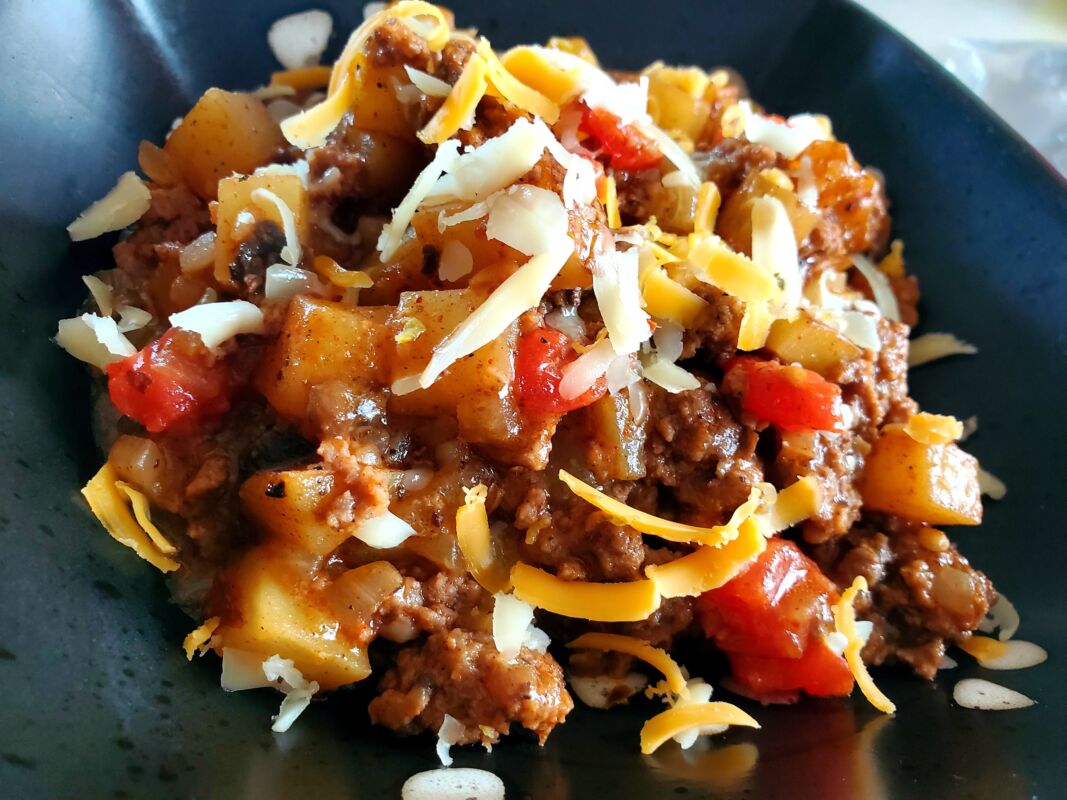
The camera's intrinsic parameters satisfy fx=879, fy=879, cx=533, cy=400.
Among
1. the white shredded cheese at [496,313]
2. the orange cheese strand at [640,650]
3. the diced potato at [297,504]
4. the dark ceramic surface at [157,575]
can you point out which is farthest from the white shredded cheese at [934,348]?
the diced potato at [297,504]

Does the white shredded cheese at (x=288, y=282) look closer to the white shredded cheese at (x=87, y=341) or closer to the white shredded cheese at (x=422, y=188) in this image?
the white shredded cheese at (x=422, y=188)

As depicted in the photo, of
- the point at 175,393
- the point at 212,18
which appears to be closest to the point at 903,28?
the point at 212,18

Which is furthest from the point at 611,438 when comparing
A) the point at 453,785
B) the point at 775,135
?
the point at 775,135

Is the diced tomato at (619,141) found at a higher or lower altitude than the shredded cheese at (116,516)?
higher

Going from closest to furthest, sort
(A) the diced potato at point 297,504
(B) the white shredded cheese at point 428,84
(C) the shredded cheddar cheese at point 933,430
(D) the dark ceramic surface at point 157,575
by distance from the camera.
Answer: (D) the dark ceramic surface at point 157,575 < (A) the diced potato at point 297,504 < (B) the white shredded cheese at point 428,84 < (C) the shredded cheddar cheese at point 933,430

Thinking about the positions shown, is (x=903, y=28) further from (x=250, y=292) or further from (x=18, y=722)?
(x=18, y=722)

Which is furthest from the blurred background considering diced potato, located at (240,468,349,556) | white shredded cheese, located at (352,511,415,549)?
diced potato, located at (240,468,349,556)

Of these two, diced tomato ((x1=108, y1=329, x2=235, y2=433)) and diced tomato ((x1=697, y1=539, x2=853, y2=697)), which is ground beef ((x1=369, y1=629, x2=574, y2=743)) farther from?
diced tomato ((x1=108, y1=329, x2=235, y2=433))
